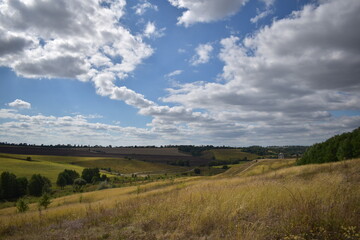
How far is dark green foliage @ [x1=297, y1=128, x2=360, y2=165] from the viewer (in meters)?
40.8

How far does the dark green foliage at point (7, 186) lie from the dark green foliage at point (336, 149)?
8656 centimetres

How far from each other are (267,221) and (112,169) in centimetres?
11737

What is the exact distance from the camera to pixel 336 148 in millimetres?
47906

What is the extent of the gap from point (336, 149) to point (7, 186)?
91987mm

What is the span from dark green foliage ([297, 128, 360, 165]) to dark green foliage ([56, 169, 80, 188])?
77.8m

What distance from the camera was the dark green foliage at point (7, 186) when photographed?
65.3 metres

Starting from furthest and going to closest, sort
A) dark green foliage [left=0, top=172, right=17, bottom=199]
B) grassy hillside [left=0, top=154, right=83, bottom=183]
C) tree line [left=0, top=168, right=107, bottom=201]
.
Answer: grassy hillside [left=0, top=154, right=83, bottom=183]
tree line [left=0, top=168, right=107, bottom=201]
dark green foliage [left=0, top=172, right=17, bottom=199]

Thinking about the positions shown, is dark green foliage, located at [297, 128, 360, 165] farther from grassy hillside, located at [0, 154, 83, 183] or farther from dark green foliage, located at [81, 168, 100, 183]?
grassy hillside, located at [0, 154, 83, 183]

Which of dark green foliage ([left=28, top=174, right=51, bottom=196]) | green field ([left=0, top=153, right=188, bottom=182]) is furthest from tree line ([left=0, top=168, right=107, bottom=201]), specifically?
green field ([left=0, top=153, right=188, bottom=182])

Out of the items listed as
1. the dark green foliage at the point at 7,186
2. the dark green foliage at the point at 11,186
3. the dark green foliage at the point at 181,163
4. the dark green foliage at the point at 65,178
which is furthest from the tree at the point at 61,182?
the dark green foliage at the point at 181,163

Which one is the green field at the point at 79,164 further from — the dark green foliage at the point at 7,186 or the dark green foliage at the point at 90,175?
the dark green foliage at the point at 7,186

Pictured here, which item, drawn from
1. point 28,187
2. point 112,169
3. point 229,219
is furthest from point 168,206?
point 112,169

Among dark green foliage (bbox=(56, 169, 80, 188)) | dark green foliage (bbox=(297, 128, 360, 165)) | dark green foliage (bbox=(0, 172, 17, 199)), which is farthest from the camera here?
dark green foliage (bbox=(56, 169, 80, 188))

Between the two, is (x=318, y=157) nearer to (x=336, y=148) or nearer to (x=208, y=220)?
(x=336, y=148)
